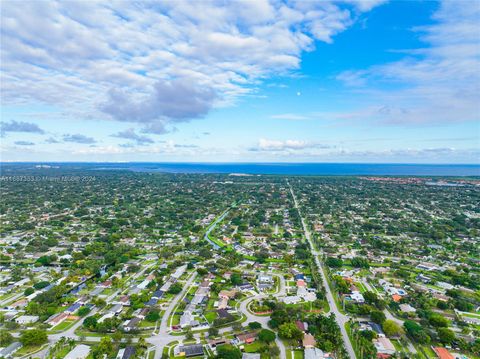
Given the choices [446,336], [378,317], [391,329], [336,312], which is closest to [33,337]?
[336,312]

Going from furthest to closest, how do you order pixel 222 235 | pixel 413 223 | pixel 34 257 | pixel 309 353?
pixel 413 223 → pixel 222 235 → pixel 34 257 → pixel 309 353

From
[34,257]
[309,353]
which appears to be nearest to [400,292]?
[309,353]

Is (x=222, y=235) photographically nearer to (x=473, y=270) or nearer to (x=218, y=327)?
(x=218, y=327)

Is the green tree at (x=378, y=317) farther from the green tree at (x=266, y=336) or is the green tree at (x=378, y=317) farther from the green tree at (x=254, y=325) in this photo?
the green tree at (x=254, y=325)

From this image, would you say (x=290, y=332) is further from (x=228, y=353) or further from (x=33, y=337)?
(x=33, y=337)

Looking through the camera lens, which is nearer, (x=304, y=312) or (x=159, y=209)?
(x=304, y=312)

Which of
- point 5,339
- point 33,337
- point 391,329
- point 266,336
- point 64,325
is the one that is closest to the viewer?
point 33,337

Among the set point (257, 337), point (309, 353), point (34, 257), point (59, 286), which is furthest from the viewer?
point (34, 257)

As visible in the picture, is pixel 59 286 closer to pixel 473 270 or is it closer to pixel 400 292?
pixel 400 292

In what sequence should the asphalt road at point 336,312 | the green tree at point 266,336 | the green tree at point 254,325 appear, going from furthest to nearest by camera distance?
the green tree at point 254,325 < the asphalt road at point 336,312 < the green tree at point 266,336

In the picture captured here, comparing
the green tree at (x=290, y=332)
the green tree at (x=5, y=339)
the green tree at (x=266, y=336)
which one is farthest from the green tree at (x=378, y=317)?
the green tree at (x=5, y=339)
